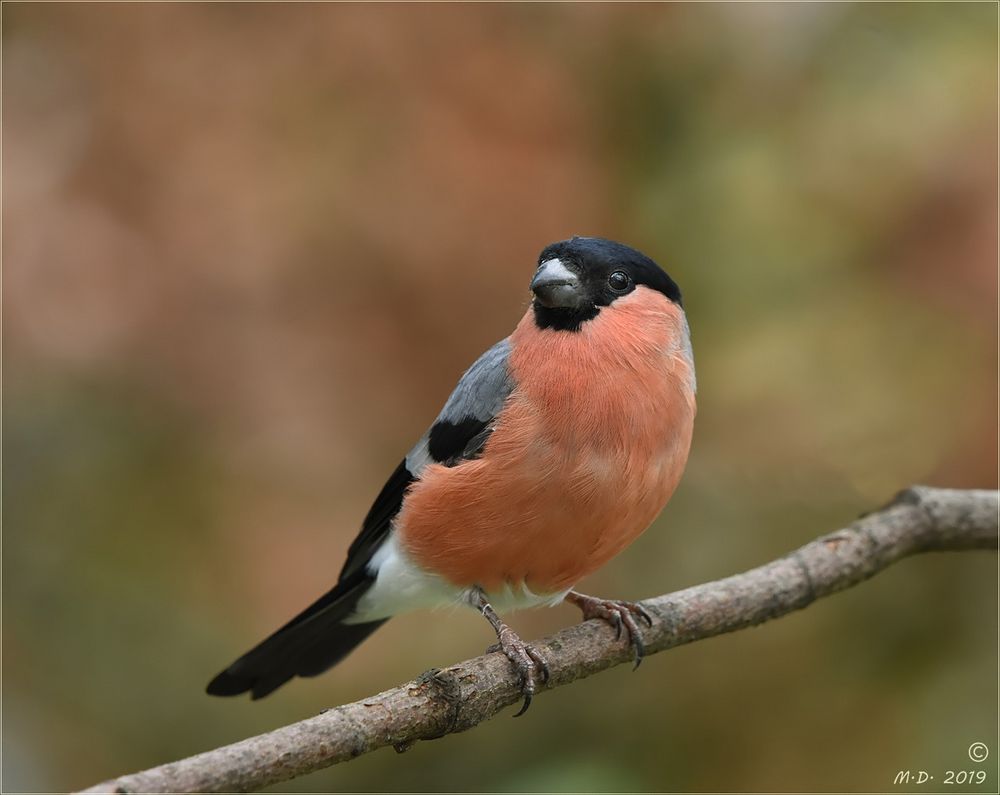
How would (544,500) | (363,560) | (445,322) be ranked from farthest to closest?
(445,322) → (363,560) → (544,500)

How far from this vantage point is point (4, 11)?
640 centimetres

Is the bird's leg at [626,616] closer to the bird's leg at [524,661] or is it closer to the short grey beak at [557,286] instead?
the bird's leg at [524,661]

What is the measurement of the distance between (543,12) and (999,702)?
15.6 feet

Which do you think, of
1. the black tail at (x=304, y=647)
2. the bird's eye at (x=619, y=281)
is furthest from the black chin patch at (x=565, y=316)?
the black tail at (x=304, y=647)

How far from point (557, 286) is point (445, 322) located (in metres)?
2.58

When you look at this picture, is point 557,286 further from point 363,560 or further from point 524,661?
point 363,560

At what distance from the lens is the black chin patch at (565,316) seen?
380 centimetres

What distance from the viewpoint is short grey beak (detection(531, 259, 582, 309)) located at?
3721 mm

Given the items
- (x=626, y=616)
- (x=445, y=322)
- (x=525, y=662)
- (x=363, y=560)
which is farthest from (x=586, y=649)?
(x=445, y=322)

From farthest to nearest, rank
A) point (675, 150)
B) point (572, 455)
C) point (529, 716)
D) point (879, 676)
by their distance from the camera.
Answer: point (675, 150) → point (529, 716) → point (879, 676) → point (572, 455)

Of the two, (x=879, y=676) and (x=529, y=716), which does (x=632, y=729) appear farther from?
(x=879, y=676)

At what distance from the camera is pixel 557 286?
12.2 ft

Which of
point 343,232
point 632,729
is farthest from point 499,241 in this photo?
point 632,729

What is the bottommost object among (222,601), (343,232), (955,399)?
(955,399)
